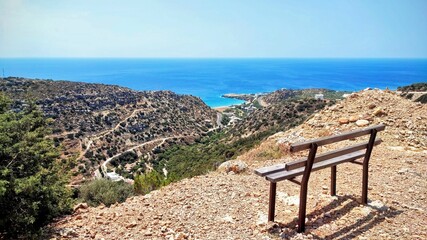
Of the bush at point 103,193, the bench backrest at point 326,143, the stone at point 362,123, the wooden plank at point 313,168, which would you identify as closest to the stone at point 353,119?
the stone at point 362,123

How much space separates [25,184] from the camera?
4148mm

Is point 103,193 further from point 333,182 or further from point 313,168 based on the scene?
point 313,168

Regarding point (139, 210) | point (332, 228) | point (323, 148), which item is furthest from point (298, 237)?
point (323, 148)

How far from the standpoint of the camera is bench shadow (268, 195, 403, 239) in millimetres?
4152

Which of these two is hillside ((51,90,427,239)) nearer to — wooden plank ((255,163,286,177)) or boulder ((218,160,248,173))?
boulder ((218,160,248,173))

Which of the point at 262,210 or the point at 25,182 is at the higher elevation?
the point at 25,182

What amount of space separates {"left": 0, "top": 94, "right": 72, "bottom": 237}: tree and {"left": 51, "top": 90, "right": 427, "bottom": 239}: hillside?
360 millimetres

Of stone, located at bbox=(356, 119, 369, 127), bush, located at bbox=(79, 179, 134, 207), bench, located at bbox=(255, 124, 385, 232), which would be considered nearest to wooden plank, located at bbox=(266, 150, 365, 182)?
bench, located at bbox=(255, 124, 385, 232)

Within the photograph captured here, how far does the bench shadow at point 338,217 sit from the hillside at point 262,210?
1cm

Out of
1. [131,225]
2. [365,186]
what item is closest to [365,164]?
[365,186]

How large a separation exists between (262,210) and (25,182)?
11.2ft

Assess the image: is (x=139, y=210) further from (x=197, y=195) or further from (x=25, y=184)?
(x=25, y=184)

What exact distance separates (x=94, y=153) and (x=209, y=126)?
30.5 m

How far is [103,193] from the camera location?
8.06 meters
